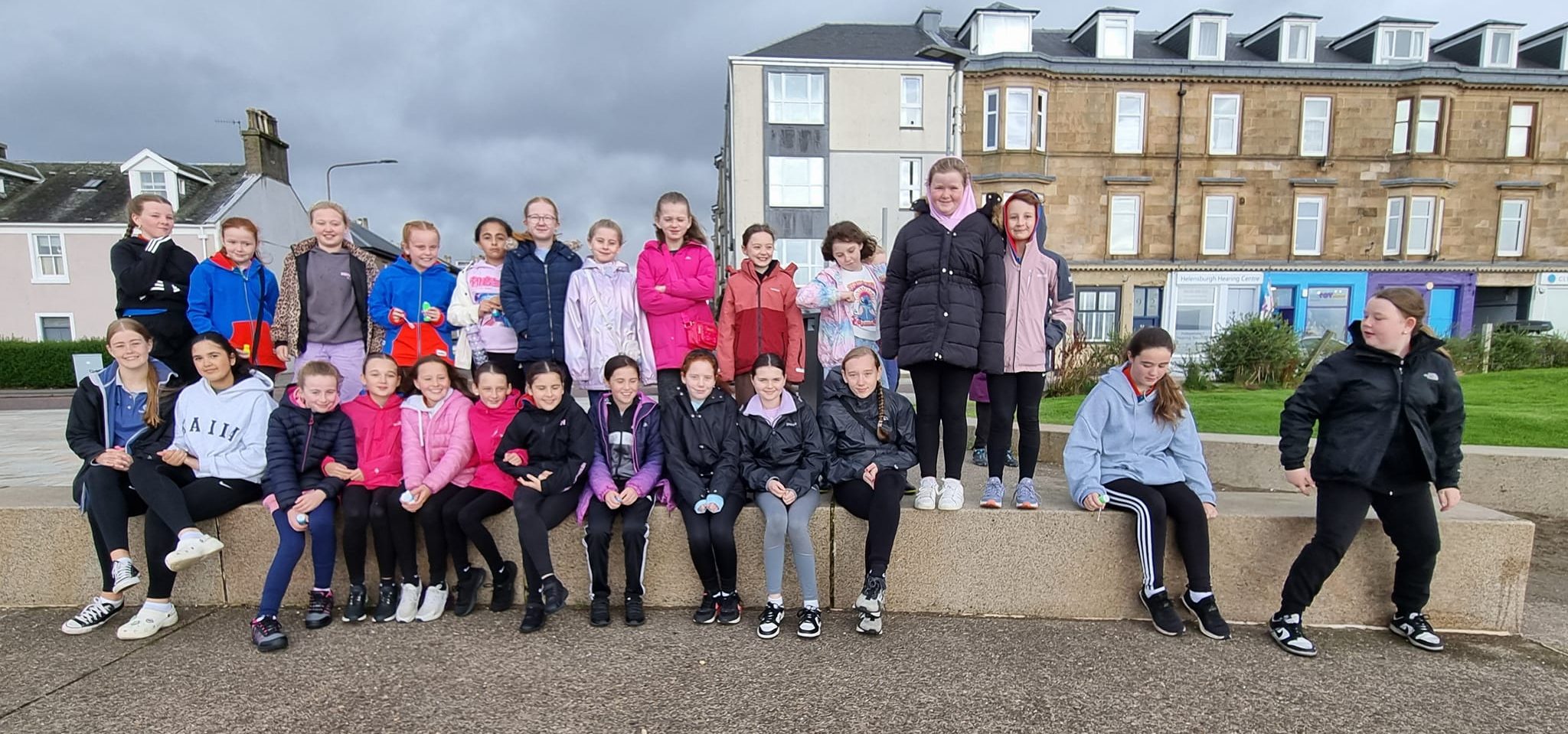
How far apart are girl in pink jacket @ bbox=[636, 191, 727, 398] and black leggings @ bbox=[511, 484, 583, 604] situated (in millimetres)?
1095

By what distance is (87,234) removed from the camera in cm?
2286

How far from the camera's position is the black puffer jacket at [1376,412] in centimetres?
309

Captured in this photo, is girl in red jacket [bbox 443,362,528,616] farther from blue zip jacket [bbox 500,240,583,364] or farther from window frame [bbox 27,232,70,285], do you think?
window frame [bbox 27,232,70,285]

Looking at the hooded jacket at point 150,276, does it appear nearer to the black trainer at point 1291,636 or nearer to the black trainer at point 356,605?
the black trainer at point 356,605

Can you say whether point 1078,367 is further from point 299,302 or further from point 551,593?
point 299,302

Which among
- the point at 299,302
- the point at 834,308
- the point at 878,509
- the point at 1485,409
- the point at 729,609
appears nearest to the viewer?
the point at 878,509

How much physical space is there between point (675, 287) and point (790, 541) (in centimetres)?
179

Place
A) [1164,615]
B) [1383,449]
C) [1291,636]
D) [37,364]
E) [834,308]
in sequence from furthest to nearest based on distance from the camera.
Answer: [37,364] < [834,308] < [1164,615] < [1291,636] < [1383,449]

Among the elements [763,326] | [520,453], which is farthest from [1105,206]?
[520,453]

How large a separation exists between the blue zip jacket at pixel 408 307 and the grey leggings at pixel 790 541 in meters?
2.34

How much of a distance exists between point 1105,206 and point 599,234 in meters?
22.2

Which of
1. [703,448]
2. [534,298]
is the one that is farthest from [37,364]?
[703,448]

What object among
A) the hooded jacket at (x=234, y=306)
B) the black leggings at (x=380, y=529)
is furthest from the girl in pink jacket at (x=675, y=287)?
the hooded jacket at (x=234, y=306)

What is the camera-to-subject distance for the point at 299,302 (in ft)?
14.3
